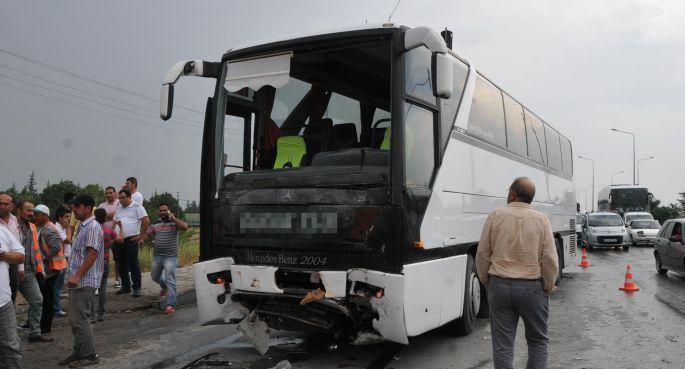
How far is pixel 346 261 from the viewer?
548 cm

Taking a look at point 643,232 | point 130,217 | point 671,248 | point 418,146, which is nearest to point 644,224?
point 643,232

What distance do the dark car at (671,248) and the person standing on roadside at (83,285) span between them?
12987mm

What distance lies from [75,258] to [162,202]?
3.42 metres

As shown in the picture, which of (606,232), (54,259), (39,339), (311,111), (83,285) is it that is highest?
(311,111)

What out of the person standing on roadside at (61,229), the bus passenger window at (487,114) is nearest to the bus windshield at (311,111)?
the bus passenger window at (487,114)

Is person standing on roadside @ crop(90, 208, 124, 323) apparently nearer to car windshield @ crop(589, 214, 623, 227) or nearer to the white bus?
the white bus

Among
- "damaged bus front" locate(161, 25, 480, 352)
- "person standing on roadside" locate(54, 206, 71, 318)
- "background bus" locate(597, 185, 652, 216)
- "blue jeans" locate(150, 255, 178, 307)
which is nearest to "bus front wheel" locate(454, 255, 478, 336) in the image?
"damaged bus front" locate(161, 25, 480, 352)

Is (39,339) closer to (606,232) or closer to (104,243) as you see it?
(104,243)

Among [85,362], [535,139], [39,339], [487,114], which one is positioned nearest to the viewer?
[85,362]

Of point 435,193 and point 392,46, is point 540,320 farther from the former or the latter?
point 392,46

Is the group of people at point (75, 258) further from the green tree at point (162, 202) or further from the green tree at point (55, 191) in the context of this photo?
the green tree at point (55, 191)

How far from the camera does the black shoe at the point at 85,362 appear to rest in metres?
6.10

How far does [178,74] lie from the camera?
265 inches

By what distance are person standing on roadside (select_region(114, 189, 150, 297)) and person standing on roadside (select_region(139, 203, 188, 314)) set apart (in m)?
1.04
